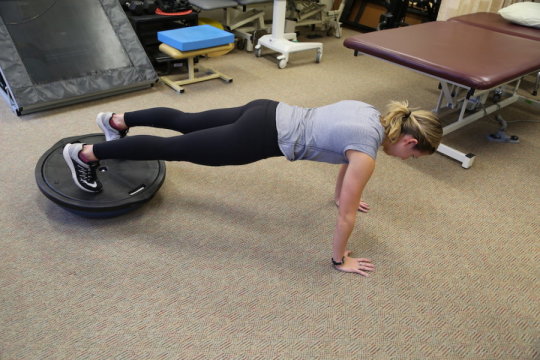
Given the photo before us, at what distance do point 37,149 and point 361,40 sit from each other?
194cm

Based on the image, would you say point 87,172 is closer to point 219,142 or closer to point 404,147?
point 219,142

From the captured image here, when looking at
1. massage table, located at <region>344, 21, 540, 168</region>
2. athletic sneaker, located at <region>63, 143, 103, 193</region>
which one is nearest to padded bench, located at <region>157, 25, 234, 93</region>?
massage table, located at <region>344, 21, 540, 168</region>

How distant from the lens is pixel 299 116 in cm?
146

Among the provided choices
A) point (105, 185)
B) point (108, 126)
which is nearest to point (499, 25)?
point (108, 126)

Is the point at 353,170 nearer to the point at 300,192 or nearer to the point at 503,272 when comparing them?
the point at 300,192

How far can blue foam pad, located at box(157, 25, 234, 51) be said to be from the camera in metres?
2.70

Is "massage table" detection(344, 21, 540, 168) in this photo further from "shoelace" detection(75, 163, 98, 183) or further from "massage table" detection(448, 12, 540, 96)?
"shoelace" detection(75, 163, 98, 183)

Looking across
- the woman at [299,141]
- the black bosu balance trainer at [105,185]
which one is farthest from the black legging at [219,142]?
the black bosu balance trainer at [105,185]

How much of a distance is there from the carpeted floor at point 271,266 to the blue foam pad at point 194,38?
846mm

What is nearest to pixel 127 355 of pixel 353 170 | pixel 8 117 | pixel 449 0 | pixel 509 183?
pixel 353 170

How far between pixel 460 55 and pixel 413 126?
1.18m

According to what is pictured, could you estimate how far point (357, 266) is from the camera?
160 cm

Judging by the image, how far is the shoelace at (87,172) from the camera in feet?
5.49

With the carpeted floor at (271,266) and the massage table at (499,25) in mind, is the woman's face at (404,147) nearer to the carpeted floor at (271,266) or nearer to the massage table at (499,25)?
the carpeted floor at (271,266)
